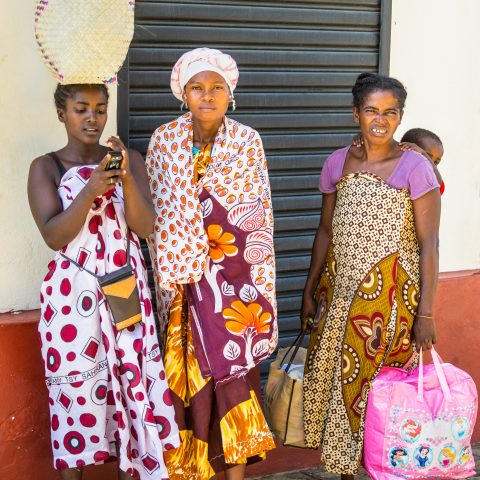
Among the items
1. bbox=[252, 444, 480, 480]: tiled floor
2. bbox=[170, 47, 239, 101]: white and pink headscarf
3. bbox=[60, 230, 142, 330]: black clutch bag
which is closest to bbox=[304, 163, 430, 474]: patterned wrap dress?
bbox=[252, 444, 480, 480]: tiled floor

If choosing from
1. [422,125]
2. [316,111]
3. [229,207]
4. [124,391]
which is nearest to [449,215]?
[422,125]

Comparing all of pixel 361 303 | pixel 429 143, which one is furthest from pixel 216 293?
pixel 429 143

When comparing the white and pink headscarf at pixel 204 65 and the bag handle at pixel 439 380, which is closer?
the white and pink headscarf at pixel 204 65

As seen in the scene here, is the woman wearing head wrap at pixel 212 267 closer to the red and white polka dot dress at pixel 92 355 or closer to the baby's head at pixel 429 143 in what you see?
the red and white polka dot dress at pixel 92 355

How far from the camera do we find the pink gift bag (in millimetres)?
4117

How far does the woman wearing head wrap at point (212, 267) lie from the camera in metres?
3.89

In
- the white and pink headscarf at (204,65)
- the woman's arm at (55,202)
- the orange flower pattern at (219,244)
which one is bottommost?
the orange flower pattern at (219,244)

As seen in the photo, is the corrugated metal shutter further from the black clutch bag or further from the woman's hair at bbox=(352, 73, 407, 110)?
the black clutch bag

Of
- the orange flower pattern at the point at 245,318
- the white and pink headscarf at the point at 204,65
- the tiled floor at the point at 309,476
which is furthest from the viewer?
the tiled floor at the point at 309,476

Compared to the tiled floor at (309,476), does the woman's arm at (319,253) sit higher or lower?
higher

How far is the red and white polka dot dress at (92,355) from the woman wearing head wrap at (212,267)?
0.82ft

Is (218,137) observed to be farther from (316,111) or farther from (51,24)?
(316,111)

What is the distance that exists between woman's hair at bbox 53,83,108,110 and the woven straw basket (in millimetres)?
58

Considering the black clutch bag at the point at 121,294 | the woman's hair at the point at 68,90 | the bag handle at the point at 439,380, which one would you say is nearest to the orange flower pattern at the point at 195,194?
the black clutch bag at the point at 121,294
